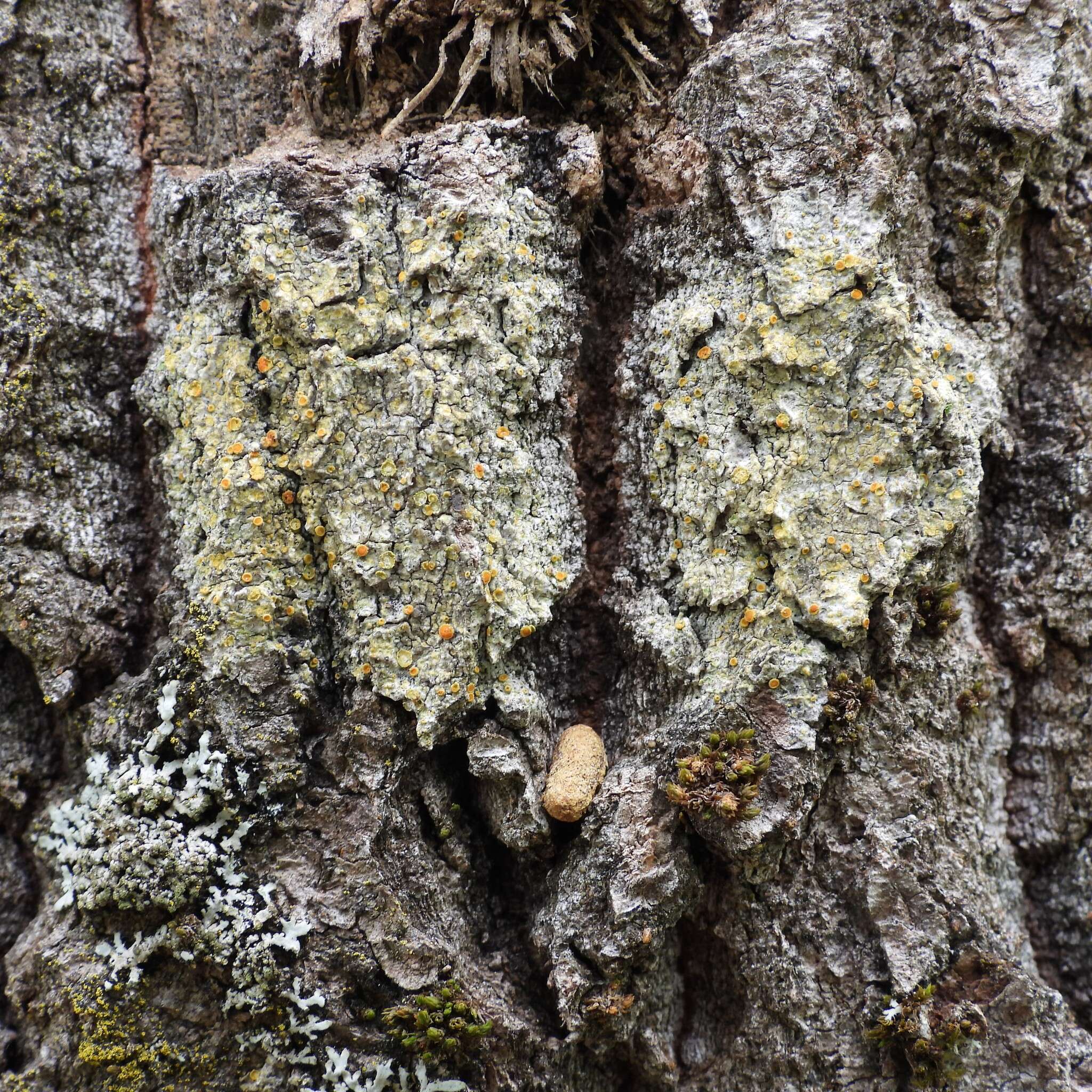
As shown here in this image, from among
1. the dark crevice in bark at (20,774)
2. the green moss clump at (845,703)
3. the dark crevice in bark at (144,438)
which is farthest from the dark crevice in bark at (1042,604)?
the dark crevice in bark at (20,774)

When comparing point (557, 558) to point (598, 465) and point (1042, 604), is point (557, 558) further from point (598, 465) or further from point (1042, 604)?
point (1042, 604)

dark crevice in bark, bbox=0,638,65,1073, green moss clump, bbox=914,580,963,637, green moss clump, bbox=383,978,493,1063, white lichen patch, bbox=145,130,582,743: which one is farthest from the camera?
dark crevice in bark, bbox=0,638,65,1073

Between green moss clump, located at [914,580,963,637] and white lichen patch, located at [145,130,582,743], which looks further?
green moss clump, located at [914,580,963,637]

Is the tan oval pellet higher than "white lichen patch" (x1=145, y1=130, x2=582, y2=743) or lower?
lower

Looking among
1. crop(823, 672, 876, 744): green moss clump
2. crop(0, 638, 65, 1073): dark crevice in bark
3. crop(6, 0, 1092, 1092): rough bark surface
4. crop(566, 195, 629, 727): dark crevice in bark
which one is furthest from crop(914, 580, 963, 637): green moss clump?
crop(0, 638, 65, 1073): dark crevice in bark

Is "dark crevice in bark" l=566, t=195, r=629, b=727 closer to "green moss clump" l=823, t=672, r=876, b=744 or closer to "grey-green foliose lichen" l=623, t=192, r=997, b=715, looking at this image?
"grey-green foliose lichen" l=623, t=192, r=997, b=715

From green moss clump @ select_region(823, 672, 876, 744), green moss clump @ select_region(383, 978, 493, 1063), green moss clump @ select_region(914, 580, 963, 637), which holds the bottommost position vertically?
green moss clump @ select_region(383, 978, 493, 1063)
